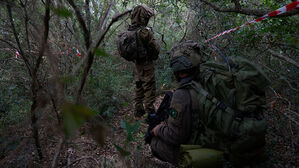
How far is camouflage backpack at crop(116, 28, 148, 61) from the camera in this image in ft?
12.0

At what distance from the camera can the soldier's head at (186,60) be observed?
6.35ft

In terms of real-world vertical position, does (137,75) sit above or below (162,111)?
above

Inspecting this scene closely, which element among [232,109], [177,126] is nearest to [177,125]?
[177,126]

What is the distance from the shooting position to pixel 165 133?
80.7 inches

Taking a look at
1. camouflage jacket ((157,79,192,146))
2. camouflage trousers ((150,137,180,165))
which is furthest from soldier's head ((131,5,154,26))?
camouflage trousers ((150,137,180,165))

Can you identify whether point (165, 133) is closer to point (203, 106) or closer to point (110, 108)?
point (203, 106)

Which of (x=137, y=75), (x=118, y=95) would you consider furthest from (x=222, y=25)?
(x=118, y=95)

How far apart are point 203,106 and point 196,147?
416 millimetres

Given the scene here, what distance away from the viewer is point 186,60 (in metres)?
1.94

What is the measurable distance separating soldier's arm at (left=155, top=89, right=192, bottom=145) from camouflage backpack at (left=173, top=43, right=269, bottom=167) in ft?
0.22

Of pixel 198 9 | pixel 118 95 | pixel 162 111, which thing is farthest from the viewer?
pixel 198 9

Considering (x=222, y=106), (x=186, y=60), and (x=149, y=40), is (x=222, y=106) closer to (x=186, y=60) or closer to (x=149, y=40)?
(x=186, y=60)

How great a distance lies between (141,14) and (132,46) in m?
0.65

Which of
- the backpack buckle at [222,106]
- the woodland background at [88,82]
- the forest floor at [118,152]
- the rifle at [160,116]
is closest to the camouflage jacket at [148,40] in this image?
the woodland background at [88,82]
